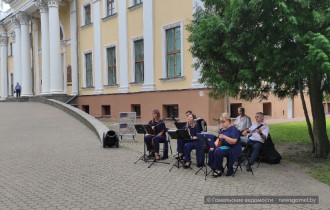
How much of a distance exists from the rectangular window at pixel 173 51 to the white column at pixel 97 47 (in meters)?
6.80

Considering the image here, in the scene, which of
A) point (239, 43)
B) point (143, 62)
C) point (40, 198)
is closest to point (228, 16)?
point (239, 43)

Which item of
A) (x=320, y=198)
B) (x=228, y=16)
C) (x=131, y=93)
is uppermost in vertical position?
(x=228, y=16)

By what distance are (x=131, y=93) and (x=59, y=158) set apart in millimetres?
11658

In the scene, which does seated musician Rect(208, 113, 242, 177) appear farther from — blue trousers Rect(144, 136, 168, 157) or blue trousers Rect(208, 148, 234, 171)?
blue trousers Rect(144, 136, 168, 157)

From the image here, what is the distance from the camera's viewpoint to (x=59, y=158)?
982 centimetres

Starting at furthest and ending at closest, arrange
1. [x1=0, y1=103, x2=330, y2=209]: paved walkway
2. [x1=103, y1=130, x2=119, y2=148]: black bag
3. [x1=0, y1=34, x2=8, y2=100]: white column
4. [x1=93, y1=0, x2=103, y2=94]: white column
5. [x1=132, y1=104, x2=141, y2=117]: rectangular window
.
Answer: [x1=0, y1=34, x2=8, y2=100]: white column
[x1=93, y1=0, x2=103, y2=94]: white column
[x1=132, y1=104, x2=141, y2=117]: rectangular window
[x1=103, y1=130, x2=119, y2=148]: black bag
[x1=0, y1=103, x2=330, y2=209]: paved walkway

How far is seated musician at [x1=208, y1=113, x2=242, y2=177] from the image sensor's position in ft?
24.6

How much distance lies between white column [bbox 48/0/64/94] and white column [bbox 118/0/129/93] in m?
6.39

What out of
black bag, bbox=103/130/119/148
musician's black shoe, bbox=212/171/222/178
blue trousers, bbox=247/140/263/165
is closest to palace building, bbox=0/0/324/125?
black bag, bbox=103/130/119/148

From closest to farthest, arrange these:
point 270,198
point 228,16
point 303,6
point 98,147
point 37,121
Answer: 1. point 270,198
2. point 303,6
3. point 228,16
4. point 98,147
5. point 37,121

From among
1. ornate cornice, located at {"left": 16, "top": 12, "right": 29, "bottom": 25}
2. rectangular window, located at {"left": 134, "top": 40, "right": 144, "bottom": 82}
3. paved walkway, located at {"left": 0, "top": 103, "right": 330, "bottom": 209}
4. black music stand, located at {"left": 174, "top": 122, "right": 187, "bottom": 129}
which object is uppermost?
ornate cornice, located at {"left": 16, "top": 12, "right": 29, "bottom": 25}

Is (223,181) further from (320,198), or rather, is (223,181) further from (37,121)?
(37,121)

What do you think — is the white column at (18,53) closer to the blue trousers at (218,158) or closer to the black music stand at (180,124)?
the black music stand at (180,124)

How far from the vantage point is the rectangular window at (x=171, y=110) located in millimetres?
18647
